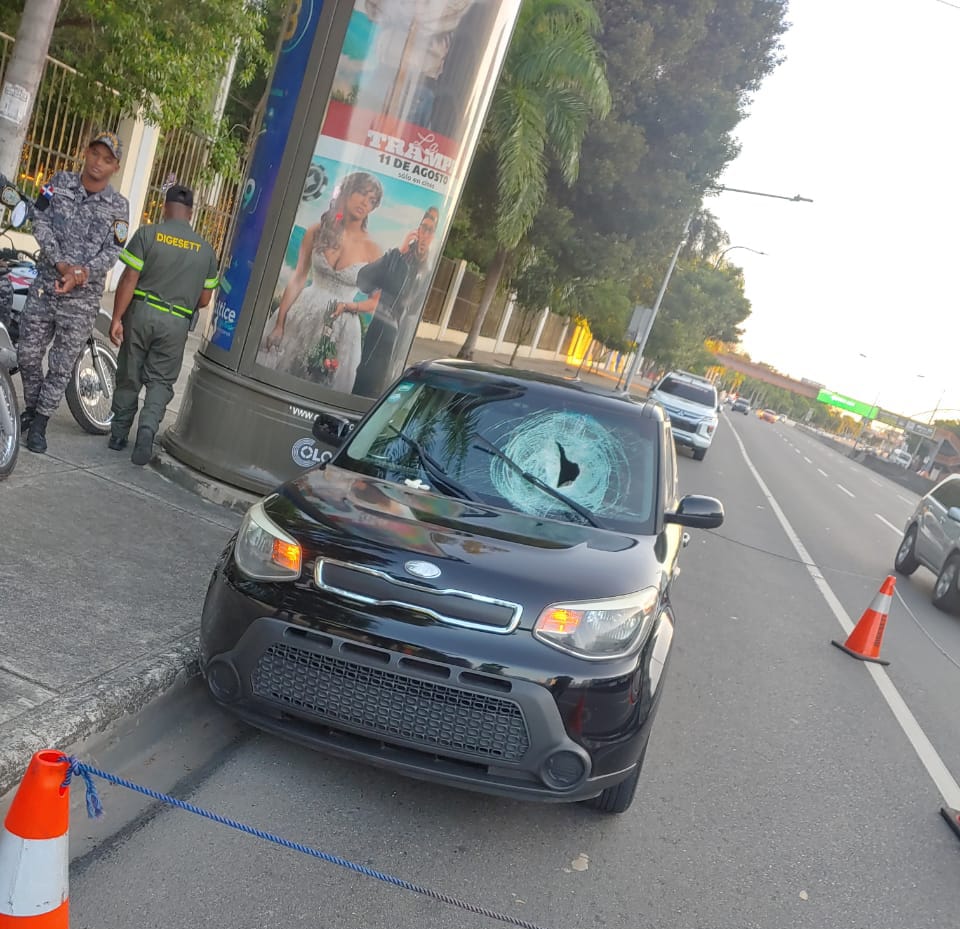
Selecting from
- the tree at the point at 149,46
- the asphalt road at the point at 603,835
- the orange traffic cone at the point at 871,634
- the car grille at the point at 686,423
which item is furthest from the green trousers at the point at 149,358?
the car grille at the point at 686,423

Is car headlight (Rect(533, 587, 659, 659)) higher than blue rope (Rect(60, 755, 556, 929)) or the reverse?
higher

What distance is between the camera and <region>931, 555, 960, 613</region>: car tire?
429 inches

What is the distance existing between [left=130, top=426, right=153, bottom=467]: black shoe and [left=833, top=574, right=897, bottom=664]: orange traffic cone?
17.9 feet

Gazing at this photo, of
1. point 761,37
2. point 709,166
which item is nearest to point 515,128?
point 709,166

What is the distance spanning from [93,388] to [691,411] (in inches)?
651

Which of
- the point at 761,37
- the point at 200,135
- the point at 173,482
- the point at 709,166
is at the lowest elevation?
the point at 173,482

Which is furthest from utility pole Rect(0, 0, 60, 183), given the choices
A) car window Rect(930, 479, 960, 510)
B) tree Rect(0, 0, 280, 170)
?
car window Rect(930, 479, 960, 510)

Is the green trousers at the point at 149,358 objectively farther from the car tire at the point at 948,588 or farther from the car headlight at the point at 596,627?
the car tire at the point at 948,588

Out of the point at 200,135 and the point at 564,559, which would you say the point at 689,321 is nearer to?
the point at 200,135

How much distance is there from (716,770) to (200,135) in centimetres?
1420

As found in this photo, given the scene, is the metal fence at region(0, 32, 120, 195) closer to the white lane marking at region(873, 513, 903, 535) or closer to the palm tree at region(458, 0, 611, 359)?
the palm tree at region(458, 0, 611, 359)

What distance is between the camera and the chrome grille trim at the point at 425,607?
3.40 meters

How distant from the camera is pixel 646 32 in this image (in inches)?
900

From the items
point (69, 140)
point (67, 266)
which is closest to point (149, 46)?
point (69, 140)
